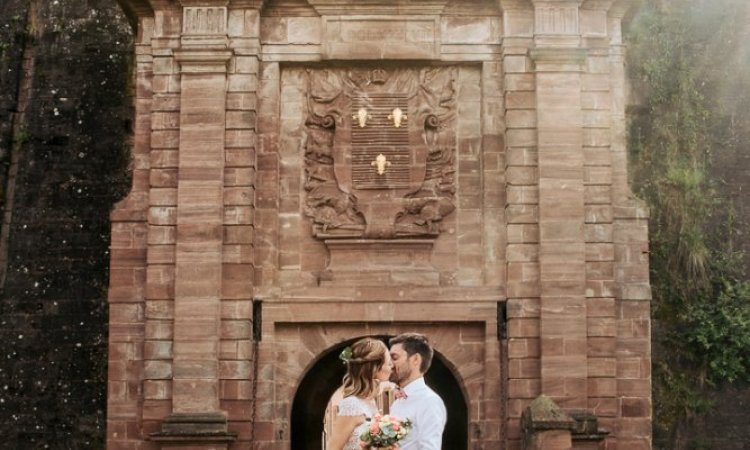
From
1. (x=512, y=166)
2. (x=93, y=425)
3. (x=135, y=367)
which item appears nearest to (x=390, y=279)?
(x=512, y=166)

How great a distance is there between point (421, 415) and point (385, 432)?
0.28 meters

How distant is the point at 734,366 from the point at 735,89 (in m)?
4.18

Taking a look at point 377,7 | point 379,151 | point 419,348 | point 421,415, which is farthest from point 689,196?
point 421,415

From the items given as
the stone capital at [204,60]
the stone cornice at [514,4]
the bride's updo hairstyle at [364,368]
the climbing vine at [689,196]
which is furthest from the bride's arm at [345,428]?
the climbing vine at [689,196]

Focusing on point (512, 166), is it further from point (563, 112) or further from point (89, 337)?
point (89, 337)

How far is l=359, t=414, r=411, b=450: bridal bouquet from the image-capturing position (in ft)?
29.1

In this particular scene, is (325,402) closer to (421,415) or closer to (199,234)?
(199,234)

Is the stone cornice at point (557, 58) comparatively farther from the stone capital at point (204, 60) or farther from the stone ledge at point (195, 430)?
the stone ledge at point (195, 430)

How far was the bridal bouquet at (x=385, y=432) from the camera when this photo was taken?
29.1 ft

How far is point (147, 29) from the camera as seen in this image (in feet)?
52.0

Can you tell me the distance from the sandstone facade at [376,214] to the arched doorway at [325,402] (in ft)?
9.79

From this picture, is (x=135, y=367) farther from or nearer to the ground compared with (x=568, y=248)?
nearer to the ground

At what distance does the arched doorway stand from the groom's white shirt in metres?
8.81

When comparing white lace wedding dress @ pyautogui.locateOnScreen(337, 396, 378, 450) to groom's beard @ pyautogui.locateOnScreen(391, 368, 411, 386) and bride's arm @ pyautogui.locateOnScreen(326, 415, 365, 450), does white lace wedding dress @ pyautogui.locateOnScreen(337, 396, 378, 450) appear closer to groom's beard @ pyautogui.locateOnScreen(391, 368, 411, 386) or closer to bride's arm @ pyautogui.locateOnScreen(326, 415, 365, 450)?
bride's arm @ pyautogui.locateOnScreen(326, 415, 365, 450)
